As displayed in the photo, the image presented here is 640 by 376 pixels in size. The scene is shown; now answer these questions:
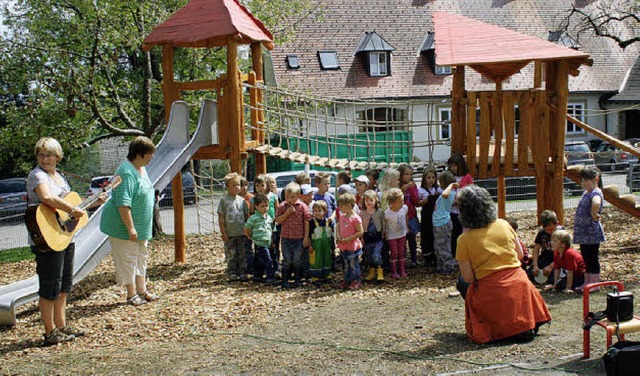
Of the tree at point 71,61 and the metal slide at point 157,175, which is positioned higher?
the tree at point 71,61

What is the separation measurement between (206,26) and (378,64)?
20.6 m

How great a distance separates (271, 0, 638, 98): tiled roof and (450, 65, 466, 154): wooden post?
1848 cm

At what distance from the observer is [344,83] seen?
29.7 m

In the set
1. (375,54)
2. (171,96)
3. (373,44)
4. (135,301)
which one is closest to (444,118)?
(375,54)

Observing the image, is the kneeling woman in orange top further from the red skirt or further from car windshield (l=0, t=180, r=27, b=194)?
car windshield (l=0, t=180, r=27, b=194)

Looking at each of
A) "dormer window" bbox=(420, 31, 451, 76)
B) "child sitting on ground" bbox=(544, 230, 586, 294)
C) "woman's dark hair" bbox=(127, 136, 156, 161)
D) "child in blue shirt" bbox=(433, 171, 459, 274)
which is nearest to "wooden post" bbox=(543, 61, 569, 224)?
"child in blue shirt" bbox=(433, 171, 459, 274)

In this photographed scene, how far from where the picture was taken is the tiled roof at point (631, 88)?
32.0m

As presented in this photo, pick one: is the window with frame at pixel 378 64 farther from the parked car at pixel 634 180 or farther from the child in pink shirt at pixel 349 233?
the child in pink shirt at pixel 349 233

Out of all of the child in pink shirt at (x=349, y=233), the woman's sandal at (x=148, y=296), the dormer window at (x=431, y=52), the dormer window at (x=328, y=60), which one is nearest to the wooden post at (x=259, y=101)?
the child in pink shirt at (x=349, y=233)

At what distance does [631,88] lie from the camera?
3253cm

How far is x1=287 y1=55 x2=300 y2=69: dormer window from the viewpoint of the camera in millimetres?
28969

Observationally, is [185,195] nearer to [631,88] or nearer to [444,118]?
[444,118]

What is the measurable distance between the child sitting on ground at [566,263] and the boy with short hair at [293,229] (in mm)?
2879

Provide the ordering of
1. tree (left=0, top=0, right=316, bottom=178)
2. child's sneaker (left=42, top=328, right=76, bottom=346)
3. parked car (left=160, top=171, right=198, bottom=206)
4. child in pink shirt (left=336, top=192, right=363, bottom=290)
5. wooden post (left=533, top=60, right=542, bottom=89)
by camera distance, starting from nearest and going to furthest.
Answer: child's sneaker (left=42, top=328, right=76, bottom=346), child in pink shirt (left=336, top=192, right=363, bottom=290), wooden post (left=533, top=60, right=542, bottom=89), tree (left=0, top=0, right=316, bottom=178), parked car (left=160, top=171, right=198, bottom=206)
